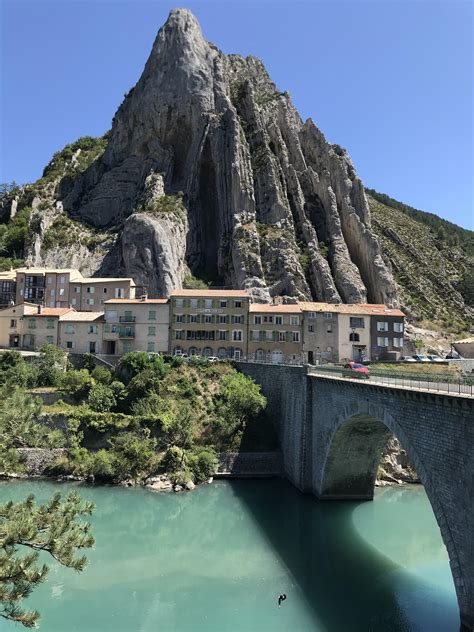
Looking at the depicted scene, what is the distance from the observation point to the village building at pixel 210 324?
194 ft

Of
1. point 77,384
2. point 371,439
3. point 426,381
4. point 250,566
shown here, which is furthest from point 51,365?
point 426,381

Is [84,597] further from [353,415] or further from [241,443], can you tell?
[241,443]

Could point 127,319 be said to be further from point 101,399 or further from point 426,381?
point 426,381

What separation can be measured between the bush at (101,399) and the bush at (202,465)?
935 cm

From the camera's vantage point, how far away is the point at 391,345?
5988 centimetres

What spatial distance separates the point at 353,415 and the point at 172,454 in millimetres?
17077

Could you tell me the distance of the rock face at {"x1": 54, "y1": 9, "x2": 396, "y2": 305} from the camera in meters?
78.6

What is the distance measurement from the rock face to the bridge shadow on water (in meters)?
42.1

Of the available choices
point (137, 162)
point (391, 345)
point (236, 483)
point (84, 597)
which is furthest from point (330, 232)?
point (84, 597)

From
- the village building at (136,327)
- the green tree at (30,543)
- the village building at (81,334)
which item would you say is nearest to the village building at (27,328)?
the village building at (81,334)

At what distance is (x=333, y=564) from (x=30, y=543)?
722 inches

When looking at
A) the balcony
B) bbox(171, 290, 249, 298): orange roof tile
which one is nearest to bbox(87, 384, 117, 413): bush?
the balcony

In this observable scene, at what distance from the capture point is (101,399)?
44.1 m

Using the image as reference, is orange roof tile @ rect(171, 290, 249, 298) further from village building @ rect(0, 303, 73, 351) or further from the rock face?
village building @ rect(0, 303, 73, 351)
